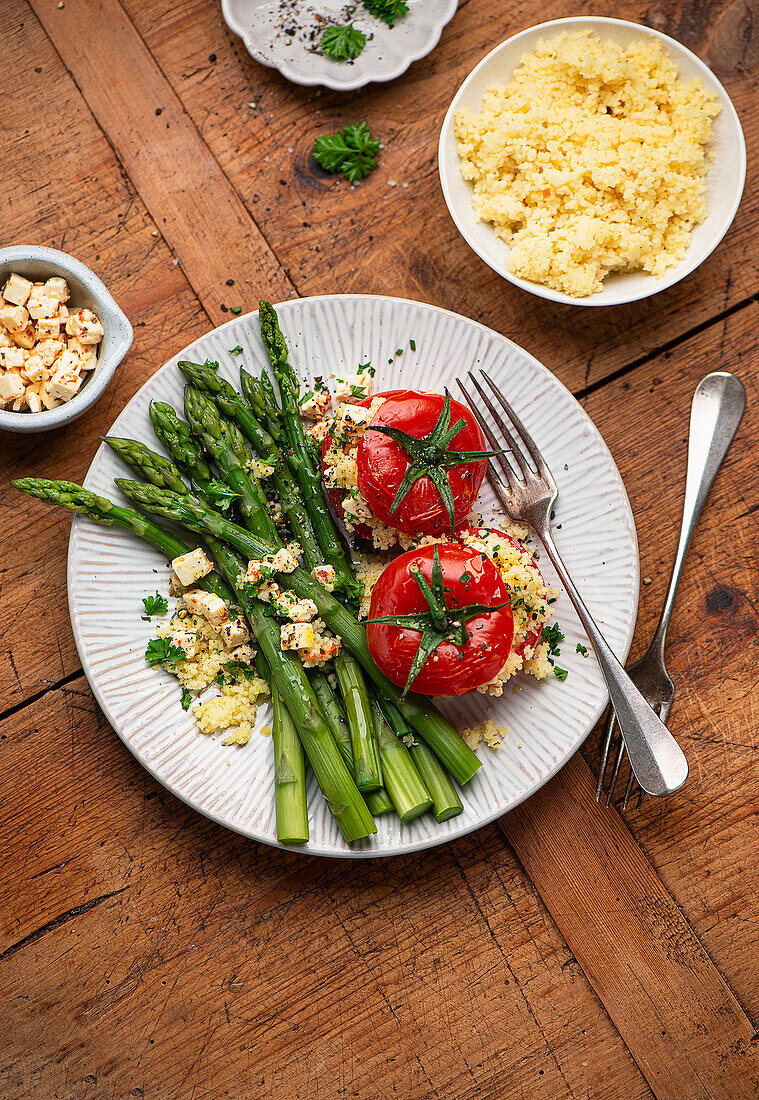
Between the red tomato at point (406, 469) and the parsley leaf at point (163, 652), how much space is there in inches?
31.4

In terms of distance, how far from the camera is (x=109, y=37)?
285 cm

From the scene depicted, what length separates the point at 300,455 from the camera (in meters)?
2.58

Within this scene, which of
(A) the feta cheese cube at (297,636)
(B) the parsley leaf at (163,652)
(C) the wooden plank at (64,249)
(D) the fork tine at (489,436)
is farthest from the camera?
(C) the wooden plank at (64,249)

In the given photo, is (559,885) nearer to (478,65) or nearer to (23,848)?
(23,848)

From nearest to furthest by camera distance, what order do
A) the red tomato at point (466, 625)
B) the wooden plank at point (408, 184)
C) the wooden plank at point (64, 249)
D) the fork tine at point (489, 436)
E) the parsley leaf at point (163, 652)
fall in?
the red tomato at point (466, 625)
the parsley leaf at point (163, 652)
the fork tine at point (489, 436)
the wooden plank at point (64, 249)
the wooden plank at point (408, 184)

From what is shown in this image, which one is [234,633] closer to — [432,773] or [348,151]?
[432,773]

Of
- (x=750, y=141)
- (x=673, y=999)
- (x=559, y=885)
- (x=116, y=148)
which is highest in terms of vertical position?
(x=116, y=148)

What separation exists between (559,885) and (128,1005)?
5.04ft

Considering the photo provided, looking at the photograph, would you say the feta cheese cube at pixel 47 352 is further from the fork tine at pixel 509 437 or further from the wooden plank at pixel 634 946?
the wooden plank at pixel 634 946

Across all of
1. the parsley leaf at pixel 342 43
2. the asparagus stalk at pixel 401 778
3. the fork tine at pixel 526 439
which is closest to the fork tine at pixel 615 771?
the asparagus stalk at pixel 401 778

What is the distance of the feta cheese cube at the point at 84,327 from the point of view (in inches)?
100

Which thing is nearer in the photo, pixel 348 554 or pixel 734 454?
pixel 348 554

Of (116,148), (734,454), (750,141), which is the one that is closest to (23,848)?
(116,148)

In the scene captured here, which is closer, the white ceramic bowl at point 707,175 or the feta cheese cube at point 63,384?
the feta cheese cube at point 63,384
